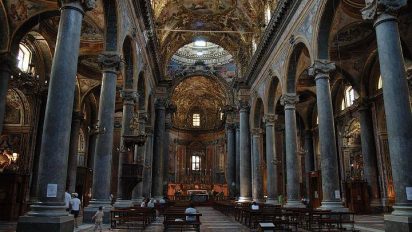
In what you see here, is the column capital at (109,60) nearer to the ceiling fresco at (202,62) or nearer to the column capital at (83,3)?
the column capital at (83,3)

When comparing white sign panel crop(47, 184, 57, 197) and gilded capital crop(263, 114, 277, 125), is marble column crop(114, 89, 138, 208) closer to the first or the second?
Answer: white sign panel crop(47, 184, 57, 197)

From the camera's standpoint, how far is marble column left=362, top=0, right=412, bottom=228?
825cm

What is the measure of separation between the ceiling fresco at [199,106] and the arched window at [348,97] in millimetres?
19672

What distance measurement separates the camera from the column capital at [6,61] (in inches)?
586

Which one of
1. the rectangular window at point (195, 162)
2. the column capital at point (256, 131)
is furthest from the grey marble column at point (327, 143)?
the rectangular window at point (195, 162)

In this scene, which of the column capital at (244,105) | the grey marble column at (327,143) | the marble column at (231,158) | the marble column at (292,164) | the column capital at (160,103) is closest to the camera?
the grey marble column at (327,143)

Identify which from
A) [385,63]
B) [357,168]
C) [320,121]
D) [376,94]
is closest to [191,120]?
[357,168]

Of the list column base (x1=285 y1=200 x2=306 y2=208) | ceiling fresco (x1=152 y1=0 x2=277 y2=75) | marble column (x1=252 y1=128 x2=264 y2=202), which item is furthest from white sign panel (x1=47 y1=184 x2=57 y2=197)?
marble column (x1=252 y1=128 x2=264 y2=202)

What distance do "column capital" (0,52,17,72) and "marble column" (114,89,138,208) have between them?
502cm

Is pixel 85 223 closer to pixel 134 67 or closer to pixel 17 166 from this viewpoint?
pixel 134 67

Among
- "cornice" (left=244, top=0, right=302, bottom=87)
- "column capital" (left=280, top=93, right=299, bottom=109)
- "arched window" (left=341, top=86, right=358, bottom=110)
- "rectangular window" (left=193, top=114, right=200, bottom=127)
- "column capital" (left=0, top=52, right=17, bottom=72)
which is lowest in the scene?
"column capital" (left=280, top=93, right=299, bottom=109)

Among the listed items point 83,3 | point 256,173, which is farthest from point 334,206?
point 256,173

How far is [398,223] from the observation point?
8.05 meters

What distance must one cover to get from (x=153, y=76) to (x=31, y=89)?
9191 mm
